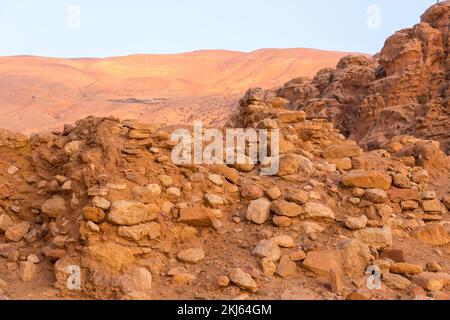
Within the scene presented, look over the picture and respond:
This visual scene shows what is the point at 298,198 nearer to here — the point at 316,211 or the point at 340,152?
the point at 316,211

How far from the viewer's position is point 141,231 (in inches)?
158

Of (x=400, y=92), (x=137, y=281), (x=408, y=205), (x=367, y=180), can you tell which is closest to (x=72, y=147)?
(x=137, y=281)

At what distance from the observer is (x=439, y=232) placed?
16.0 feet

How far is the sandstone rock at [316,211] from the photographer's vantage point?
14.8ft

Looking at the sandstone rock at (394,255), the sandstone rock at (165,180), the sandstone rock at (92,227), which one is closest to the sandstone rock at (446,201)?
the sandstone rock at (394,255)

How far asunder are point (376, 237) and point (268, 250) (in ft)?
4.05

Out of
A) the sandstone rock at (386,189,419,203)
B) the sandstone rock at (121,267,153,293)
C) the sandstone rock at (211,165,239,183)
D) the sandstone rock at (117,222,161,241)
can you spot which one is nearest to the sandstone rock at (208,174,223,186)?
the sandstone rock at (211,165,239,183)

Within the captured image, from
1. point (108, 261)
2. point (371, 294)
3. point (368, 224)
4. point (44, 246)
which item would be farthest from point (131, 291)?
point (368, 224)

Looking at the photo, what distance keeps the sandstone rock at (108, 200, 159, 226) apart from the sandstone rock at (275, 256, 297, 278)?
128cm

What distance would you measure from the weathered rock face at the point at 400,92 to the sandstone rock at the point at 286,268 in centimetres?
1067

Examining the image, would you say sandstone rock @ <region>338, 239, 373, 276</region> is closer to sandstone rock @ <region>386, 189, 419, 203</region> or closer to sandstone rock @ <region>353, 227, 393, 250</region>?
sandstone rock @ <region>353, 227, 393, 250</region>

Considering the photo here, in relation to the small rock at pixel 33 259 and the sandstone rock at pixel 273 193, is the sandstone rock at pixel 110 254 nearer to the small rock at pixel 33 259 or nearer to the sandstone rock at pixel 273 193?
the small rock at pixel 33 259
